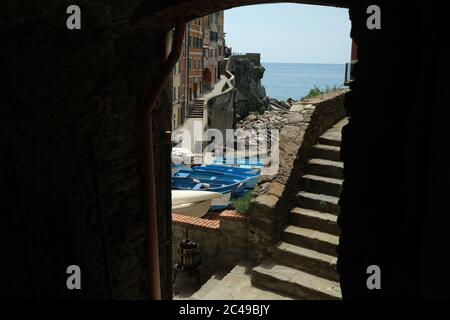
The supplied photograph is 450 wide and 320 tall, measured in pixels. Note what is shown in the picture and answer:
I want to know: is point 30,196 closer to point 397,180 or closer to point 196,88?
point 397,180

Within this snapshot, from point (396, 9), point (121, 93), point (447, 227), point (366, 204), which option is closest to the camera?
point (447, 227)

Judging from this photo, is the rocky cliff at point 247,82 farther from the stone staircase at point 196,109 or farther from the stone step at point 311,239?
the stone step at point 311,239

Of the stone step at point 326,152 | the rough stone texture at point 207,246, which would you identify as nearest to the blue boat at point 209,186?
the rough stone texture at point 207,246

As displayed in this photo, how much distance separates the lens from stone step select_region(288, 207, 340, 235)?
7000 millimetres

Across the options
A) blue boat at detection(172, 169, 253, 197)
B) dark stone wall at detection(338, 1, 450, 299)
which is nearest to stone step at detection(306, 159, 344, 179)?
dark stone wall at detection(338, 1, 450, 299)

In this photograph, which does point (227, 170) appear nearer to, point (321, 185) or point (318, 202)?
point (321, 185)

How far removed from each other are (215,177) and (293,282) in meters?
11.7

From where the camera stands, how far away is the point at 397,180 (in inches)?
89.0

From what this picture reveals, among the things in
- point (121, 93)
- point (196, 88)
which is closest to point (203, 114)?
point (196, 88)

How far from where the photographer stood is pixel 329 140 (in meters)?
8.55

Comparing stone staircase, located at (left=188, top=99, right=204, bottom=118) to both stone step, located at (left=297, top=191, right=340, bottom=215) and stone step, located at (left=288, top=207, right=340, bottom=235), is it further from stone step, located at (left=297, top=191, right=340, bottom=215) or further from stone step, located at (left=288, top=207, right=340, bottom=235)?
stone step, located at (left=288, top=207, right=340, bottom=235)

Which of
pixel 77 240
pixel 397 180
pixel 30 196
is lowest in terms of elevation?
pixel 77 240
